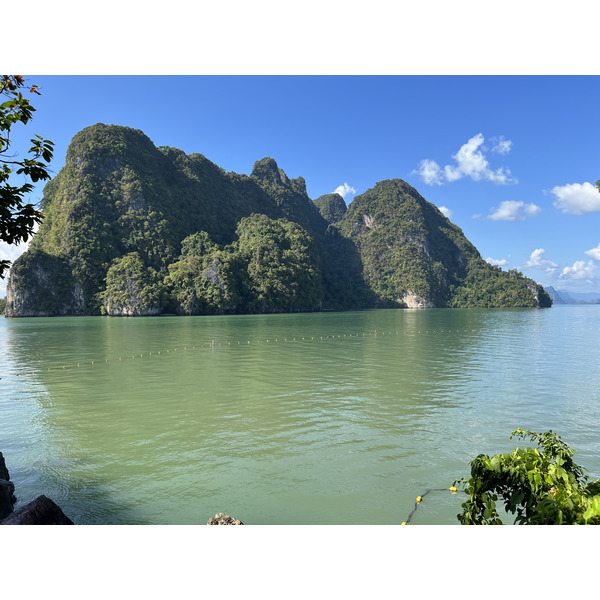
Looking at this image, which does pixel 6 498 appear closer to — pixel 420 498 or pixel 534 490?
pixel 420 498

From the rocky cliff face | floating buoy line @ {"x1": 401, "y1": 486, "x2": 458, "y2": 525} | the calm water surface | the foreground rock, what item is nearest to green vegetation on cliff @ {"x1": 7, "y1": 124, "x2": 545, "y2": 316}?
the rocky cliff face

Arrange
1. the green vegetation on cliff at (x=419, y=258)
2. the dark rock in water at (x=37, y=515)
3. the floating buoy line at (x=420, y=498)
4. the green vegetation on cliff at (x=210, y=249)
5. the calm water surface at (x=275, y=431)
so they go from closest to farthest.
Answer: the dark rock in water at (x=37, y=515)
the floating buoy line at (x=420, y=498)
the calm water surface at (x=275, y=431)
the green vegetation on cliff at (x=210, y=249)
the green vegetation on cliff at (x=419, y=258)

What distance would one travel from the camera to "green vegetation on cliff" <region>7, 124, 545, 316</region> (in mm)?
84125

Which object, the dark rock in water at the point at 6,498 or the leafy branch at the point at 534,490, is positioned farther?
the dark rock in water at the point at 6,498

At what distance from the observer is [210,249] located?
313 feet

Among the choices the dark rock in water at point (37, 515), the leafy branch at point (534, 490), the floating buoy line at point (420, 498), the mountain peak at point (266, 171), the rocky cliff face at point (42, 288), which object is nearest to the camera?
the leafy branch at point (534, 490)

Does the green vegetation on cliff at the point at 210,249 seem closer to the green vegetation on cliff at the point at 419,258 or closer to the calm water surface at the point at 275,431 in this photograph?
the green vegetation on cliff at the point at 419,258

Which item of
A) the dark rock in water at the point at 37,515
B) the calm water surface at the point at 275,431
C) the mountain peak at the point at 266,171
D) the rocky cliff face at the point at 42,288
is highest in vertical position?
the mountain peak at the point at 266,171

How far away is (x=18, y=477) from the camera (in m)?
6.78

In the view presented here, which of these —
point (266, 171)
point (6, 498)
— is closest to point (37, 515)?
point (6, 498)

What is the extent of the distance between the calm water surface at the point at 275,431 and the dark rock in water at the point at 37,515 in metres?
0.94

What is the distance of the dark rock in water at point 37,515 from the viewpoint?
412cm

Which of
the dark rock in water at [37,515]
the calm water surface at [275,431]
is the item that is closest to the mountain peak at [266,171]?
the calm water surface at [275,431]

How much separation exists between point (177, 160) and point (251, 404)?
12613 centimetres
